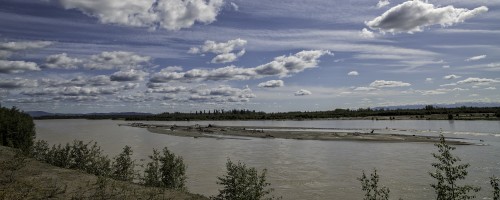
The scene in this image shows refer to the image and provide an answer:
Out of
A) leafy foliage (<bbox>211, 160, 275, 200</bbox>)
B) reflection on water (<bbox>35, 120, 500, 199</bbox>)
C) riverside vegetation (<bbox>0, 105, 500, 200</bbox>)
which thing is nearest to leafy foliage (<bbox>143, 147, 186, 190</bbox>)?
riverside vegetation (<bbox>0, 105, 500, 200</bbox>)

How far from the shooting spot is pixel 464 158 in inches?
1519

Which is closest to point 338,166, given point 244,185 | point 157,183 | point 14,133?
point 157,183

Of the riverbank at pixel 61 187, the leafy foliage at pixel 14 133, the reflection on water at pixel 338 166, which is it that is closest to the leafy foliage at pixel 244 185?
the riverbank at pixel 61 187

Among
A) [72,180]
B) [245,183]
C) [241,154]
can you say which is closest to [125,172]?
[72,180]

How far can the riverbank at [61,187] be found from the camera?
54.2 ft

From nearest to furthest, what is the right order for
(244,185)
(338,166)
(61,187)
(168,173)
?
(244,185), (61,187), (168,173), (338,166)

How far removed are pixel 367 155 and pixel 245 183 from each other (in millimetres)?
31019

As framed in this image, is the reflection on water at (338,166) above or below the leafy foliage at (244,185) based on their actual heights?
below

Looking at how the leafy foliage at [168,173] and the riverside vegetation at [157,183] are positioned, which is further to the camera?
the leafy foliage at [168,173]

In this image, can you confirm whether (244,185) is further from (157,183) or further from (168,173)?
(168,173)

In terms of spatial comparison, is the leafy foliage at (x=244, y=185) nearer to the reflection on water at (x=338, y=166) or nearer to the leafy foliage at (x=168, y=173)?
the leafy foliage at (x=168, y=173)

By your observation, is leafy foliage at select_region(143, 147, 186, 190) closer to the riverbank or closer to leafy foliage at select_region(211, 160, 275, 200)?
the riverbank

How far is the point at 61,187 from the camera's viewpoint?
58.9ft

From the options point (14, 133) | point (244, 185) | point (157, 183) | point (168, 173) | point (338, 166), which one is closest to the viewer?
point (244, 185)
